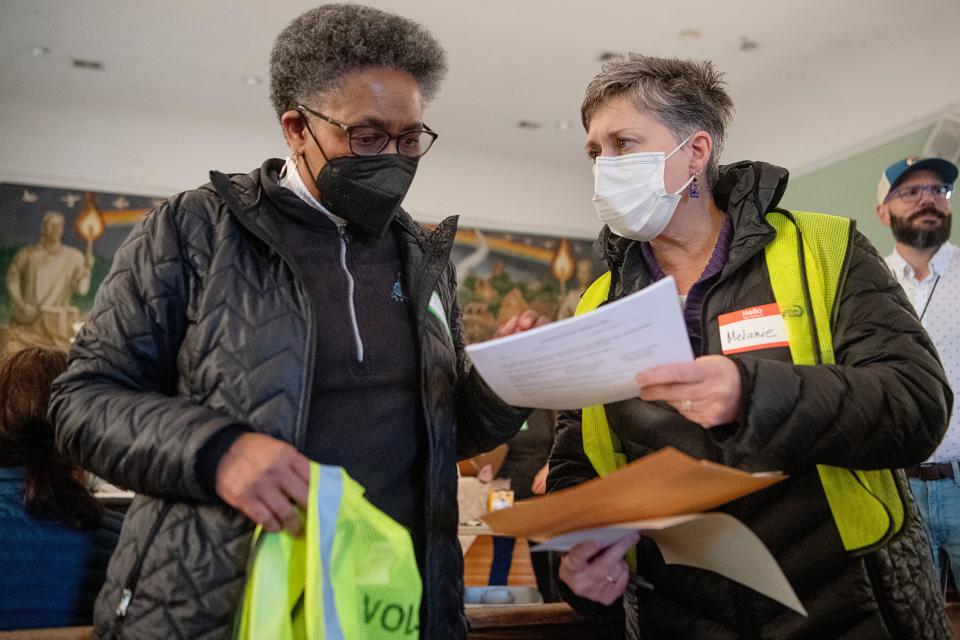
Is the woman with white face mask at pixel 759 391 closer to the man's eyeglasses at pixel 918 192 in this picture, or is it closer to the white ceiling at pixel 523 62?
the man's eyeglasses at pixel 918 192

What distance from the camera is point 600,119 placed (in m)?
1.85

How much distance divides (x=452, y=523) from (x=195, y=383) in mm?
544

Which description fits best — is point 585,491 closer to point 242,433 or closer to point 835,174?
point 242,433

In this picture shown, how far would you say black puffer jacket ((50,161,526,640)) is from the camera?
→ 44.4 inches

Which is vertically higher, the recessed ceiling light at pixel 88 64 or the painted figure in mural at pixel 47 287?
the recessed ceiling light at pixel 88 64

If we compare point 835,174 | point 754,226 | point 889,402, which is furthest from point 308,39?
point 835,174

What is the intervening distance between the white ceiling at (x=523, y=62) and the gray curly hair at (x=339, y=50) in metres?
4.77

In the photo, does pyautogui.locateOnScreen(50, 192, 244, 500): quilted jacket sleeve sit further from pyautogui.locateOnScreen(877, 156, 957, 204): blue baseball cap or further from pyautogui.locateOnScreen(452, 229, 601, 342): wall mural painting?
pyautogui.locateOnScreen(452, 229, 601, 342): wall mural painting

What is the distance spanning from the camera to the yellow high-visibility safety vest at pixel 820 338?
1370 mm

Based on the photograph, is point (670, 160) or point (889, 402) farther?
point (670, 160)

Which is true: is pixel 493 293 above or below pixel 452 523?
above

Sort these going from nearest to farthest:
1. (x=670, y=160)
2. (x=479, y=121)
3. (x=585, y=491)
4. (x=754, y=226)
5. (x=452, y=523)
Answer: (x=585, y=491) < (x=452, y=523) < (x=754, y=226) < (x=670, y=160) < (x=479, y=121)

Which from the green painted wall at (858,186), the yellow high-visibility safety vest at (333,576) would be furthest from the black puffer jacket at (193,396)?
the green painted wall at (858,186)

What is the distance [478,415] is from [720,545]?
Answer: 1.73 feet
